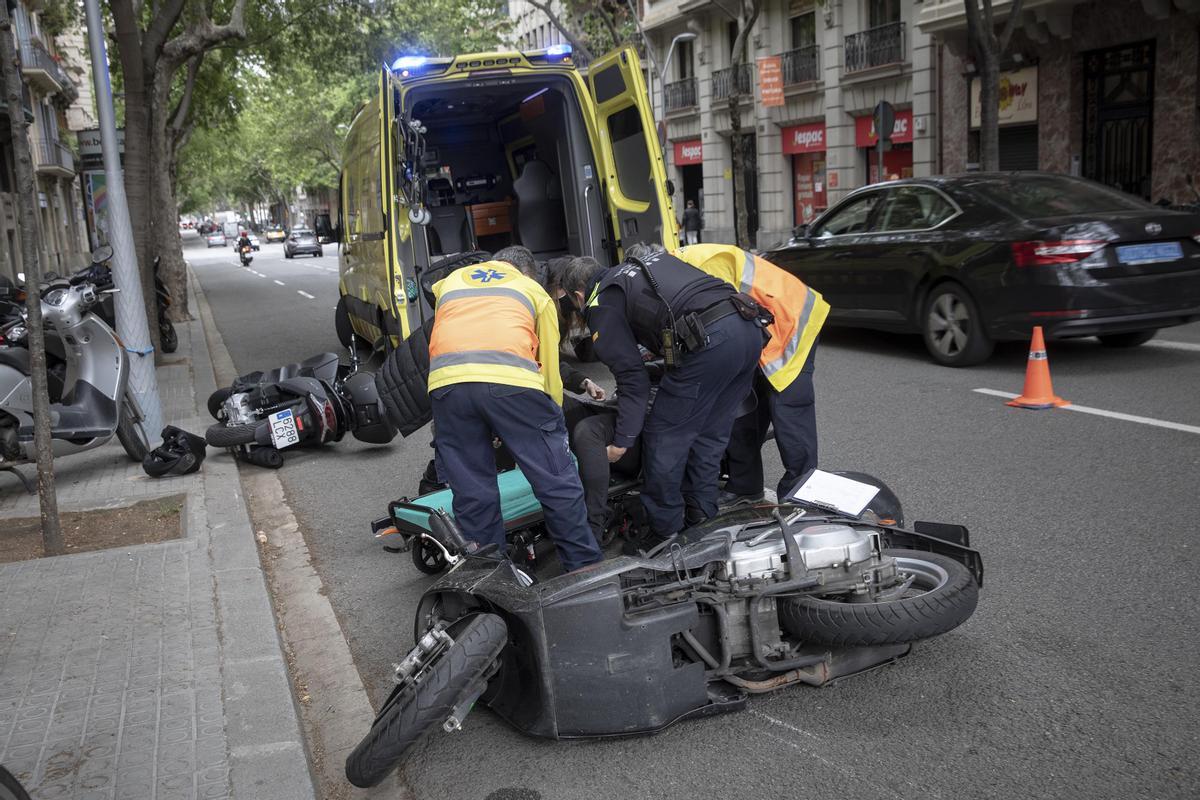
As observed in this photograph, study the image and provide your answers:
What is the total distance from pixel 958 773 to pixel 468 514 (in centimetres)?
192

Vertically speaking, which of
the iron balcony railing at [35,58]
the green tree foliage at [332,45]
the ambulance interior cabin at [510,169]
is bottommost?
the ambulance interior cabin at [510,169]

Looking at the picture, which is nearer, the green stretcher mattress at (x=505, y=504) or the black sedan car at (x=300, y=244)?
the green stretcher mattress at (x=505, y=504)

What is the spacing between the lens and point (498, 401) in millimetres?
3844

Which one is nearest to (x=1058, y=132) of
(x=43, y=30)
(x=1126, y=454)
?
(x=1126, y=454)

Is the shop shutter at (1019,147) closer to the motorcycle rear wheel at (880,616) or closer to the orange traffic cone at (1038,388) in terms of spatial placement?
the orange traffic cone at (1038,388)

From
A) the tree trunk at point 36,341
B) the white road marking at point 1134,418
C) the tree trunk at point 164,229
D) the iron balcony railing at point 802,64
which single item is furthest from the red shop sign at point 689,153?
the tree trunk at point 36,341

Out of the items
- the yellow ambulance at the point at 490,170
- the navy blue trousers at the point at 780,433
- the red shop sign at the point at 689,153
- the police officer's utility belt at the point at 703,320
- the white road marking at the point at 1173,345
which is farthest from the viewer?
the red shop sign at the point at 689,153

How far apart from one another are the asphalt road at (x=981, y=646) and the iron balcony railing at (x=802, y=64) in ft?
72.0

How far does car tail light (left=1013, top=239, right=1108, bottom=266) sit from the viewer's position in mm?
7777

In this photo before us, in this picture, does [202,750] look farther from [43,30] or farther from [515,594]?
[43,30]

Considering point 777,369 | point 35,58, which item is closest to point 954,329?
point 777,369

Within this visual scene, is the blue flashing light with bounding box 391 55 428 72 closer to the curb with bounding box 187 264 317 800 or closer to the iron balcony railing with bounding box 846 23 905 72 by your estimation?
the curb with bounding box 187 264 317 800

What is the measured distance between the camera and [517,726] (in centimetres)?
322

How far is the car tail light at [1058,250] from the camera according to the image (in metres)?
7.78
